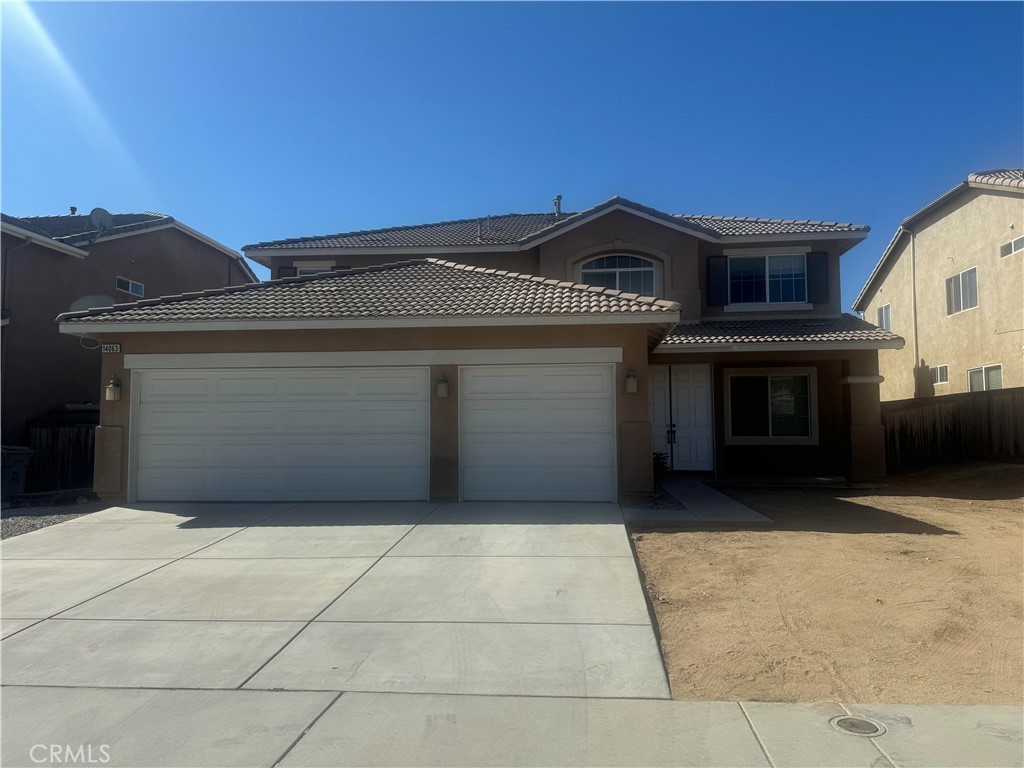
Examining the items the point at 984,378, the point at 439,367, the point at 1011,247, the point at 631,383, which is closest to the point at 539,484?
the point at 631,383

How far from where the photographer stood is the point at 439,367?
10516 mm

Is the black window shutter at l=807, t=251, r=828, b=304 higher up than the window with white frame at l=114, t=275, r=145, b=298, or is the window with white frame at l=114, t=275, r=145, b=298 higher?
the window with white frame at l=114, t=275, r=145, b=298

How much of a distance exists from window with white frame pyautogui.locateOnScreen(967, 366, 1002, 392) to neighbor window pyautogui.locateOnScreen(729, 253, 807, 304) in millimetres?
6441

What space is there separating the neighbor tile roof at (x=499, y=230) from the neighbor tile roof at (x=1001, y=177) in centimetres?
450

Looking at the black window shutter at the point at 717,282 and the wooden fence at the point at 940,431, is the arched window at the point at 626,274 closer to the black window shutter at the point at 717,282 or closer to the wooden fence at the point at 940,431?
the black window shutter at the point at 717,282

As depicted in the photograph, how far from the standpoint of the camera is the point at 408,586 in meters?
6.34

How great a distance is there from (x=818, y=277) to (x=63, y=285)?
1854cm

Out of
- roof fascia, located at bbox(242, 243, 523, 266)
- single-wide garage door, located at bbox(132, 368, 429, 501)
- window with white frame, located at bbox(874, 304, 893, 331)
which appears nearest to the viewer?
single-wide garage door, located at bbox(132, 368, 429, 501)

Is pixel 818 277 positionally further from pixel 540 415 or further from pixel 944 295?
pixel 540 415

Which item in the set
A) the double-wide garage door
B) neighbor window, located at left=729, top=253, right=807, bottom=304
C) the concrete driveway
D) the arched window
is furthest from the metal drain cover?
neighbor window, located at left=729, top=253, right=807, bottom=304

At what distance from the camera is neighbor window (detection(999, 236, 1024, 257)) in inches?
Answer: 645

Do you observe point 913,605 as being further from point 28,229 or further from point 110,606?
point 28,229
